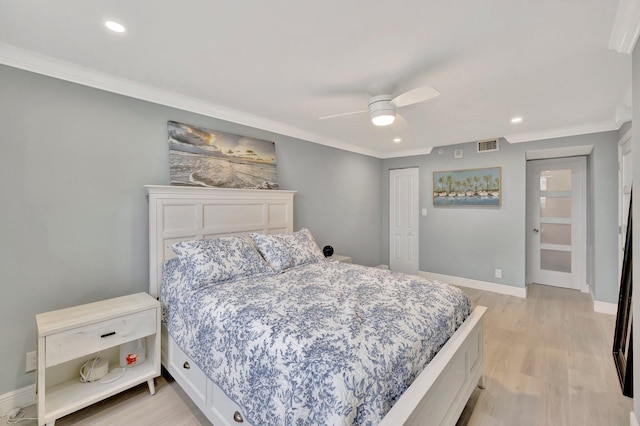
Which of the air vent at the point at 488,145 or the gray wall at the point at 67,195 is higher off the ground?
the air vent at the point at 488,145

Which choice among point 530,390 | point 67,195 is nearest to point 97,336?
point 67,195

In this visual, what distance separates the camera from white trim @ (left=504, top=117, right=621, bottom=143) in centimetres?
342

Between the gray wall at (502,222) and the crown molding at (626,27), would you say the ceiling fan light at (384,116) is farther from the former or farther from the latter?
the gray wall at (502,222)

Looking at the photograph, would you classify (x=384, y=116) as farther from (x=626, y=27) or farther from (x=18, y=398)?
(x=18, y=398)

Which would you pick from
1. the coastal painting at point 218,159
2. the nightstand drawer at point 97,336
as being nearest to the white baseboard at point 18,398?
the nightstand drawer at point 97,336

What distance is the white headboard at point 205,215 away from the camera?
244 cm

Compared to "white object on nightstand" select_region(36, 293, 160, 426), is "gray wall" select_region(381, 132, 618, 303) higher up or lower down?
higher up

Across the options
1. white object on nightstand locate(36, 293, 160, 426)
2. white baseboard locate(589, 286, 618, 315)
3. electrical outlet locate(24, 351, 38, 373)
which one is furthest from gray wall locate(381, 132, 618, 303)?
electrical outlet locate(24, 351, 38, 373)

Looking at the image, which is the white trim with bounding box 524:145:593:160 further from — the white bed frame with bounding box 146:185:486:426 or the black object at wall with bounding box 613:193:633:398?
the white bed frame with bounding box 146:185:486:426

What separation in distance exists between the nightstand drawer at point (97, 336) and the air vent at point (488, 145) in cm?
474

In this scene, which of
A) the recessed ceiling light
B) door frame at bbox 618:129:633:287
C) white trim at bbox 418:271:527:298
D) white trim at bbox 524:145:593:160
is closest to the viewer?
the recessed ceiling light

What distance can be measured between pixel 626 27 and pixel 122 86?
3.44 m

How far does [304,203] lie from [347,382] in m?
2.98

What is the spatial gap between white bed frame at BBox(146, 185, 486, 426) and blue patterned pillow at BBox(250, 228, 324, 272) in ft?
1.49
